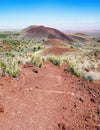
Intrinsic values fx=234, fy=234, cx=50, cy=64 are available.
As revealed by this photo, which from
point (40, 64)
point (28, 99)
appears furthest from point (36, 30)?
point (28, 99)

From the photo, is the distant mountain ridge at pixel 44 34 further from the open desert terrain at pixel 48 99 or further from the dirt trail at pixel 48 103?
the dirt trail at pixel 48 103

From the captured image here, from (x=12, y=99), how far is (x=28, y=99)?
0.56 m

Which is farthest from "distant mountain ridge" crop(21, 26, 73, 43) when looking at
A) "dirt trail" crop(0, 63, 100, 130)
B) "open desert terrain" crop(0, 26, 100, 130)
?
"dirt trail" crop(0, 63, 100, 130)

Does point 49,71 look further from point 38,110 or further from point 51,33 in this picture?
point 51,33

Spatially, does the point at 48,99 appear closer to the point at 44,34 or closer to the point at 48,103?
the point at 48,103

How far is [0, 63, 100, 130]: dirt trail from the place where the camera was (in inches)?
257

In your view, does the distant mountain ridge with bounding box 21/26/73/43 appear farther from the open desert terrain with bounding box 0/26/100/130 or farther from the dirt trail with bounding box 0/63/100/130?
the dirt trail with bounding box 0/63/100/130

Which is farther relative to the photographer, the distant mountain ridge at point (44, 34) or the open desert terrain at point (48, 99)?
the distant mountain ridge at point (44, 34)

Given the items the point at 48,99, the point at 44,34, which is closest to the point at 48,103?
the point at 48,99

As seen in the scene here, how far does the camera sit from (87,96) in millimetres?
9320

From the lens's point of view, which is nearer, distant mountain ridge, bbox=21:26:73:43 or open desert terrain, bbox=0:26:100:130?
open desert terrain, bbox=0:26:100:130

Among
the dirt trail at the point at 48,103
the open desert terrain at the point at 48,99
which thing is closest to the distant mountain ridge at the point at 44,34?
the open desert terrain at the point at 48,99

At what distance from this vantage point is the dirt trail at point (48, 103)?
21.4 ft

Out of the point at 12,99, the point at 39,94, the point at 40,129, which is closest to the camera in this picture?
the point at 40,129
